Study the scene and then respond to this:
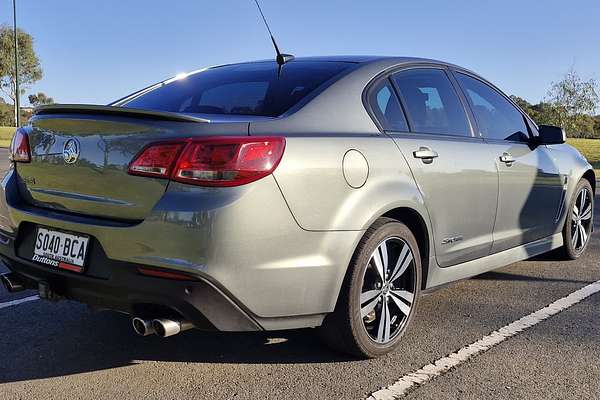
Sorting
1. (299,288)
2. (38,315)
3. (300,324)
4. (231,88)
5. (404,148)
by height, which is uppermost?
(231,88)

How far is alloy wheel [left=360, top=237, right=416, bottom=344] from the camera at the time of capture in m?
3.03

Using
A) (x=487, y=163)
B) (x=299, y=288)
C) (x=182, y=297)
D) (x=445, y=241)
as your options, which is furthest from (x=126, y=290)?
(x=487, y=163)

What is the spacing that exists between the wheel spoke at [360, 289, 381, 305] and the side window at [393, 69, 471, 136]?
95 cm

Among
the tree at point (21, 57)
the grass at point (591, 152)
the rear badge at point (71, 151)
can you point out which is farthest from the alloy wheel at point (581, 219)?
the tree at point (21, 57)

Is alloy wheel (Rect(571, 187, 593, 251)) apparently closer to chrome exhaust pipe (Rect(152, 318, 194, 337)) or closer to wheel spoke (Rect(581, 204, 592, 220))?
wheel spoke (Rect(581, 204, 592, 220))

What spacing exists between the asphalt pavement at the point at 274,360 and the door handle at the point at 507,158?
0.95m

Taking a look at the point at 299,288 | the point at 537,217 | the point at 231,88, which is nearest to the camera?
the point at 299,288

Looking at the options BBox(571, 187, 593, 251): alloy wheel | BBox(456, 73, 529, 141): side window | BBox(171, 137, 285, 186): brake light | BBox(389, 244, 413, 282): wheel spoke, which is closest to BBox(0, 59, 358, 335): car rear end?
BBox(171, 137, 285, 186): brake light

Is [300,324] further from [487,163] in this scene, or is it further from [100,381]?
[487,163]

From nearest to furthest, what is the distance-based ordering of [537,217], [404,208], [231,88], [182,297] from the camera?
[182,297]
[404,208]
[231,88]
[537,217]

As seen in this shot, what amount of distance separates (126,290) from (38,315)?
151 centimetres

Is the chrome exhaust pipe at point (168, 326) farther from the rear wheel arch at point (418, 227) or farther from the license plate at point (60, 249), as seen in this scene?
the rear wheel arch at point (418, 227)

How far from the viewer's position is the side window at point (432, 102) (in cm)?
350

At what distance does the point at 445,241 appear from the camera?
11.4 ft
